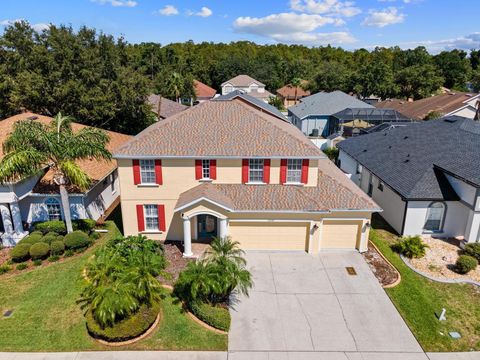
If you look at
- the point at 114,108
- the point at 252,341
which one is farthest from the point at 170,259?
the point at 114,108

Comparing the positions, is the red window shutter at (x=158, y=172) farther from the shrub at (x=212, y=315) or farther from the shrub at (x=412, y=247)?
the shrub at (x=412, y=247)

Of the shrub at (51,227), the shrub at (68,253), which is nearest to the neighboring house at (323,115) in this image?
the shrub at (51,227)

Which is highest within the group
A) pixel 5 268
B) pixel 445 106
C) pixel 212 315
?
pixel 445 106

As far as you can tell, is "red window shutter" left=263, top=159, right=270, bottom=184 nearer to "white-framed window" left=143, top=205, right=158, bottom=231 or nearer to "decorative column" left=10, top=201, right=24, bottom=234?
"white-framed window" left=143, top=205, right=158, bottom=231

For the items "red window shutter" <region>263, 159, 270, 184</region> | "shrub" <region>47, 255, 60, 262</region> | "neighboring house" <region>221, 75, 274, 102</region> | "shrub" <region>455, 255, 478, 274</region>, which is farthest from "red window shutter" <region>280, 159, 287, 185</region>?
"neighboring house" <region>221, 75, 274, 102</region>

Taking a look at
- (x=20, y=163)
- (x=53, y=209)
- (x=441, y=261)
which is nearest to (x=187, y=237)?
(x=20, y=163)

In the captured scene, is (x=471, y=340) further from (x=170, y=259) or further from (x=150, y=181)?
(x=150, y=181)

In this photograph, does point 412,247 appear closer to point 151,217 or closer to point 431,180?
point 431,180
